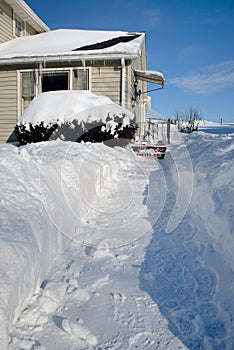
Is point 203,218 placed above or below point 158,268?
above

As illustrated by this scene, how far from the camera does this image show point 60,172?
154 inches

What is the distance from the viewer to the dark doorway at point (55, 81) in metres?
11.1

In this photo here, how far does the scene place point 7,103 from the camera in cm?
1140

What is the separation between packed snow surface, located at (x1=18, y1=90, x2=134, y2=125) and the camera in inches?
310

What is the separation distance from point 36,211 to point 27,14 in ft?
46.1

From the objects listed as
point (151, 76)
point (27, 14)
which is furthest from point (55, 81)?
point (27, 14)

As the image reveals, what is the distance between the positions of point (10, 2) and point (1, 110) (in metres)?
5.09

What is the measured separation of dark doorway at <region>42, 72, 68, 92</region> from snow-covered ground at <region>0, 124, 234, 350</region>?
7.24 meters

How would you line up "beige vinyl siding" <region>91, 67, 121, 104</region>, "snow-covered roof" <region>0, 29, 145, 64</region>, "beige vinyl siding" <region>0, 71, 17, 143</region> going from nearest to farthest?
"snow-covered roof" <region>0, 29, 145, 64</region> < "beige vinyl siding" <region>91, 67, 121, 104</region> < "beige vinyl siding" <region>0, 71, 17, 143</region>

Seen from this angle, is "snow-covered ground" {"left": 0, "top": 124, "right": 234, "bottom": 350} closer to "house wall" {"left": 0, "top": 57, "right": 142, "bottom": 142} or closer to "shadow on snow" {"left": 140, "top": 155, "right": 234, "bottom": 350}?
"shadow on snow" {"left": 140, "top": 155, "right": 234, "bottom": 350}

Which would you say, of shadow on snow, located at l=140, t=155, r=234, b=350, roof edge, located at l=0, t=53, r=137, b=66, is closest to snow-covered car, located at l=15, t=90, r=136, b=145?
roof edge, located at l=0, t=53, r=137, b=66

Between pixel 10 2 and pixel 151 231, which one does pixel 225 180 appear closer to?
pixel 151 231

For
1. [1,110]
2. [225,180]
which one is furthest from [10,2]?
[225,180]

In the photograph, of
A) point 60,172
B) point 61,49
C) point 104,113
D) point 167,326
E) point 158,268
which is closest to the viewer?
point 167,326
